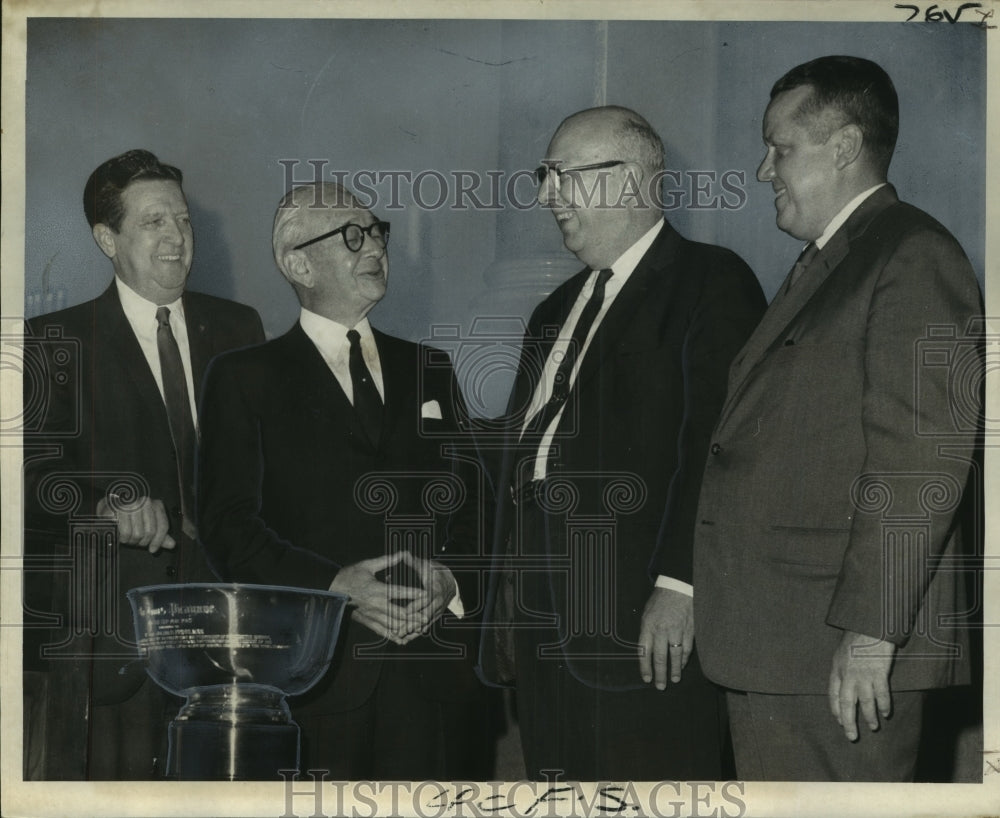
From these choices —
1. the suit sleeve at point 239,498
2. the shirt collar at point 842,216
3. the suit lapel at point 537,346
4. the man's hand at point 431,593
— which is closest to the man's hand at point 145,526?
the suit sleeve at point 239,498

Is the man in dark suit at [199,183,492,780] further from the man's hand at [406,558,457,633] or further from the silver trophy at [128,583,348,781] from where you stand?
the silver trophy at [128,583,348,781]

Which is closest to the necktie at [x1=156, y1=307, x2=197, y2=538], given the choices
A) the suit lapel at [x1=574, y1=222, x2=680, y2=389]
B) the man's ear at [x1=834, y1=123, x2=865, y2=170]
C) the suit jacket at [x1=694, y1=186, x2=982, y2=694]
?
the suit lapel at [x1=574, y1=222, x2=680, y2=389]

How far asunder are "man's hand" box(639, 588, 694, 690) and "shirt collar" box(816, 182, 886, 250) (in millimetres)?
1370

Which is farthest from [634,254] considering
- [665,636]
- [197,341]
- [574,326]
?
[197,341]

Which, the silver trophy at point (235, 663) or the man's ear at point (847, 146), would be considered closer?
the silver trophy at point (235, 663)

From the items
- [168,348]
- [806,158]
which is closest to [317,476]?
[168,348]

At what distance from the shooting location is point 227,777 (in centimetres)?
635

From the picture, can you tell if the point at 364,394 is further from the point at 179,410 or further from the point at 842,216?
the point at 842,216

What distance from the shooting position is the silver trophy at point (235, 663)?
6.20 metres

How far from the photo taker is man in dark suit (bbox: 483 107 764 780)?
20.9ft

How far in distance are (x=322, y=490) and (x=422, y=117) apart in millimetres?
1446

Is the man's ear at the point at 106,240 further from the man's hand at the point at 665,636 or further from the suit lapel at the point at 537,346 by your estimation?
the man's hand at the point at 665,636

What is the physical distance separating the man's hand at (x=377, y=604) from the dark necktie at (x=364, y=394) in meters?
0.46

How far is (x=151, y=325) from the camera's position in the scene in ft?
21.8
